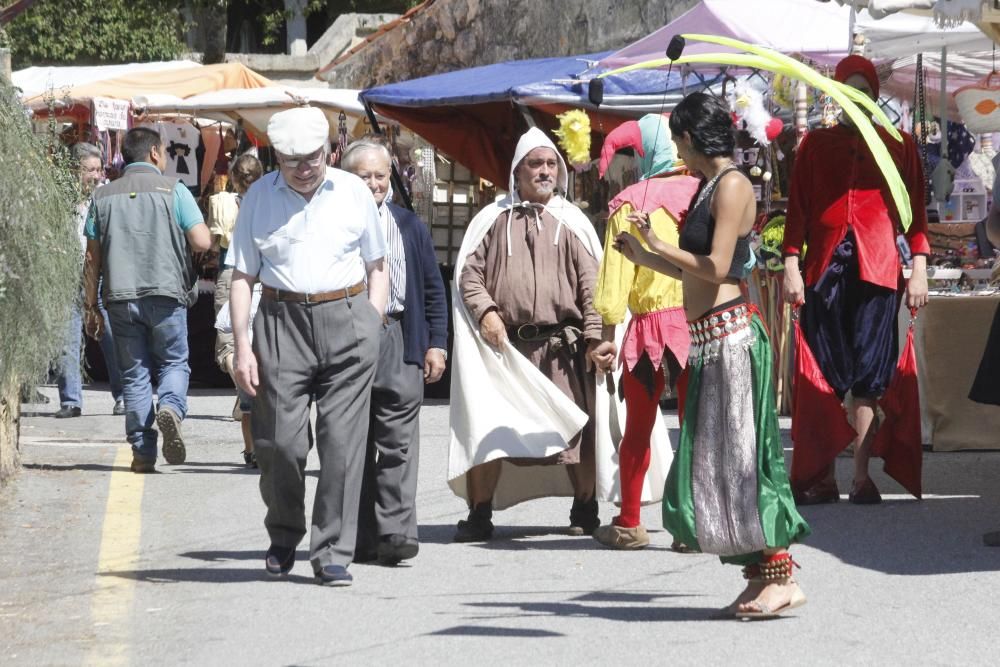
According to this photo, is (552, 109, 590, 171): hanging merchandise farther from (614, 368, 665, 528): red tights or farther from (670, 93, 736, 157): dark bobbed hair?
(670, 93, 736, 157): dark bobbed hair

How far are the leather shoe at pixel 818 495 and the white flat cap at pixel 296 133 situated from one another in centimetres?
335

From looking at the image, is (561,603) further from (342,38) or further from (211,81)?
(342,38)

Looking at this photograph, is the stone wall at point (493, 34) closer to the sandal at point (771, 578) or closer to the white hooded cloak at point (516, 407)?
the white hooded cloak at point (516, 407)

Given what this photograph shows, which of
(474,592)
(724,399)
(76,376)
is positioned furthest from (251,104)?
(724,399)

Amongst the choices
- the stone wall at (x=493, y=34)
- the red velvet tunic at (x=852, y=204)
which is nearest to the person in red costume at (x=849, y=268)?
the red velvet tunic at (x=852, y=204)

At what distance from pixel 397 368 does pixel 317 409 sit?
0.59 m

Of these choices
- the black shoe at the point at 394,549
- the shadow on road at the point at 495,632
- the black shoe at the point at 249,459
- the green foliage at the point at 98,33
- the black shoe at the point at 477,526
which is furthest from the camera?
the green foliage at the point at 98,33

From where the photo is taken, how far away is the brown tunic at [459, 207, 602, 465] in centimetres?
782

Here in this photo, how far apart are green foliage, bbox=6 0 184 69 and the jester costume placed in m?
27.1

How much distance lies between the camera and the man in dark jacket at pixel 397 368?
7234mm

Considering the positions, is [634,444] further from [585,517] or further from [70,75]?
[70,75]

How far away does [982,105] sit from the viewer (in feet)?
36.7

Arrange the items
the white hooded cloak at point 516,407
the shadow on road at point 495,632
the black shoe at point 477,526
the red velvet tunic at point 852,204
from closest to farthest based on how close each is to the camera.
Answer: the shadow on road at point 495,632
the white hooded cloak at point 516,407
the black shoe at point 477,526
the red velvet tunic at point 852,204

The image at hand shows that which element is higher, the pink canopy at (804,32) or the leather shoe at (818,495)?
the pink canopy at (804,32)
